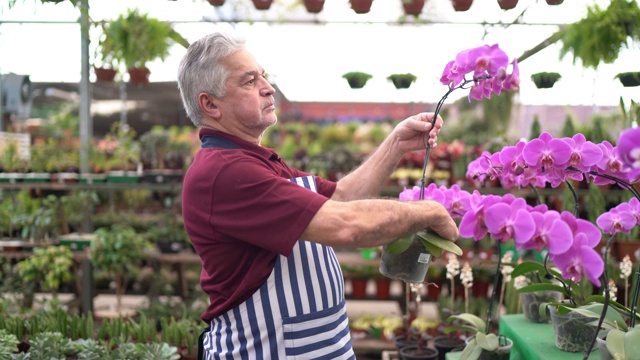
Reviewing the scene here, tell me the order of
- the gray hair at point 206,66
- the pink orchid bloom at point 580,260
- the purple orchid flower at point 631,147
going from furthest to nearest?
the gray hair at point 206,66
the pink orchid bloom at point 580,260
the purple orchid flower at point 631,147

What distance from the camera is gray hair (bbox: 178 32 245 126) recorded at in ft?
4.72

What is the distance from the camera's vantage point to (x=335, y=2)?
4473mm

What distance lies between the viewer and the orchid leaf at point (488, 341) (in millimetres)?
1628

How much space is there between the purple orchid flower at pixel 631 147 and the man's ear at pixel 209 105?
93cm

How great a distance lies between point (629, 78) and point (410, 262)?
280cm

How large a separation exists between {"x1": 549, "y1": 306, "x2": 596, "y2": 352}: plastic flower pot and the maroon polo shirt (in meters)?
0.84

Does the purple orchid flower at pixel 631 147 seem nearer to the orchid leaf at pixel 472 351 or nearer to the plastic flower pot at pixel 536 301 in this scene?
the orchid leaf at pixel 472 351

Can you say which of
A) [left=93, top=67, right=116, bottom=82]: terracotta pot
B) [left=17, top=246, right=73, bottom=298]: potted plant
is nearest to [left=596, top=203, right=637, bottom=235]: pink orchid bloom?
[left=17, top=246, right=73, bottom=298]: potted plant

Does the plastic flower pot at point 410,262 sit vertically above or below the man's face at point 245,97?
below

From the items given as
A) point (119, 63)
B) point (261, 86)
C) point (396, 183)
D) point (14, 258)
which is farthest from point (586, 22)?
Result: point (14, 258)

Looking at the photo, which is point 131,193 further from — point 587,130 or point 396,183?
point 587,130

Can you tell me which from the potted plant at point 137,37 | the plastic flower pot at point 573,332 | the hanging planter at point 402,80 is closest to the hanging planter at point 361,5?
the hanging planter at point 402,80

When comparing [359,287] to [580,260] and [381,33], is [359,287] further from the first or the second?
[580,260]

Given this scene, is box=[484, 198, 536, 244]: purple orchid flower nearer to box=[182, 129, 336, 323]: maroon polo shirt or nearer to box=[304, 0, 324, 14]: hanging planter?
box=[182, 129, 336, 323]: maroon polo shirt
